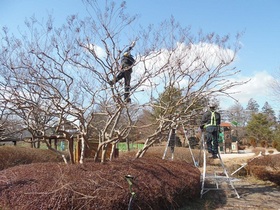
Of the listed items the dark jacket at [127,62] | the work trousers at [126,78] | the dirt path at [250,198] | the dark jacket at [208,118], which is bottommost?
the dirt path at [250,198]

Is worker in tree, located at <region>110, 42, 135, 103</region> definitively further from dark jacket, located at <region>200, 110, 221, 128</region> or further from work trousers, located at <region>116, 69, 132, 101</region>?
dark jacket, located at <region>200, 110, 221, 128</region>

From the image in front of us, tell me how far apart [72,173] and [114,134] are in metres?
2.33

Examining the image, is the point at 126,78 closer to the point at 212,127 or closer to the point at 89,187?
the point at 212,127

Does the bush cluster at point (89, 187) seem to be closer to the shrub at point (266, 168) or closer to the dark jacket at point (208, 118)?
Result: the dark jacket at point (208, 118)

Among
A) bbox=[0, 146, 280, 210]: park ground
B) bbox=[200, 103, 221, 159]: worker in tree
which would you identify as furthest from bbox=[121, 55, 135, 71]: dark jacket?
bbox=[200, 103, 221, 159]: worker in tree

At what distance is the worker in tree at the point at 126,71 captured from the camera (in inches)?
257

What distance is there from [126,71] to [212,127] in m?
2.87

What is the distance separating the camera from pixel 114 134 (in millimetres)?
7301

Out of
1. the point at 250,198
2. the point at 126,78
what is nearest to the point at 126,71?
the point at 126,78

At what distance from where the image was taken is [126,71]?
6.68 m

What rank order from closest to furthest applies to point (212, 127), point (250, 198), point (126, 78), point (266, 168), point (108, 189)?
point (108, 189)
point (126, 78)
point (250, 198)
point (212, 127)
point (266, 168)

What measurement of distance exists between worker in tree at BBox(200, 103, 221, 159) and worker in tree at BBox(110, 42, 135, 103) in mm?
2468

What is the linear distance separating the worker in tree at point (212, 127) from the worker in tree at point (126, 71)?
247 cm

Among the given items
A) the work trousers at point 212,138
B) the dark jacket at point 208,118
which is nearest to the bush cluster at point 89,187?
the work trousers at point 212,138
